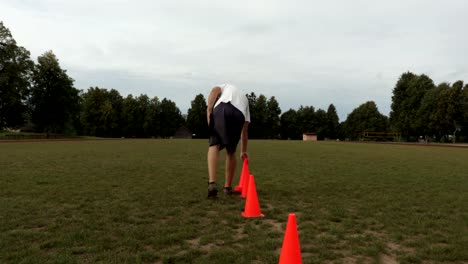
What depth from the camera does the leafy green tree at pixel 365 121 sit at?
8568 centimetres

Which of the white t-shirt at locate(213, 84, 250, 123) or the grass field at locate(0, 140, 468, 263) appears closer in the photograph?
the grass field at locate(0, 140, 468, 263)

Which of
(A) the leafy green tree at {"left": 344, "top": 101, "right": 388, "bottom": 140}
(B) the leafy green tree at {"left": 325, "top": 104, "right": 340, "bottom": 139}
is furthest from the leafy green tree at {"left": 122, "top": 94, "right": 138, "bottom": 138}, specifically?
(A) the leafy green tree at {"left": 344, "top": 101, "right": 388, "bottom": 140}

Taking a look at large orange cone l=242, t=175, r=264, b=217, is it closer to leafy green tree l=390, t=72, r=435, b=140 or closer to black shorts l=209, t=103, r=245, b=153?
black shorts l=209, t=103, r=245, b=153

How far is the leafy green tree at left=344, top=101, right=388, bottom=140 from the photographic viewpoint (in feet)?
281

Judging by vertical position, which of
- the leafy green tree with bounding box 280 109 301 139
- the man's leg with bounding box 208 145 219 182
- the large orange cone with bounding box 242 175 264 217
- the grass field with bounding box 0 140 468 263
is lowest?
the grass field with bounding box 0 140 468 263

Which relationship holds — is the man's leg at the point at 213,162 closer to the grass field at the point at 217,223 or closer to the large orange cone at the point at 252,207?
the grass field at the point at 217,223

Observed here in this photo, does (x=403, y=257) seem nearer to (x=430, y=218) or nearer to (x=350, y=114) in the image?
(x=430, y=218)

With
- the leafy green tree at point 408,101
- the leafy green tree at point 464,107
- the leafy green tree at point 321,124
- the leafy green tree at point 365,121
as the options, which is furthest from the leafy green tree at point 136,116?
the leafy green tree at point 464,107

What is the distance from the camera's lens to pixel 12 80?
132 ft

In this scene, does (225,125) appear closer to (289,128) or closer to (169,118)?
(169,118)

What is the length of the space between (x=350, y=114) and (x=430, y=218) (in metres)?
96.8

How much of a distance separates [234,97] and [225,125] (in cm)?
49

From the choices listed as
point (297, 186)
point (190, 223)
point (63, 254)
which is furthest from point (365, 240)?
point (297, 186)

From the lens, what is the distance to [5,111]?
132ft
